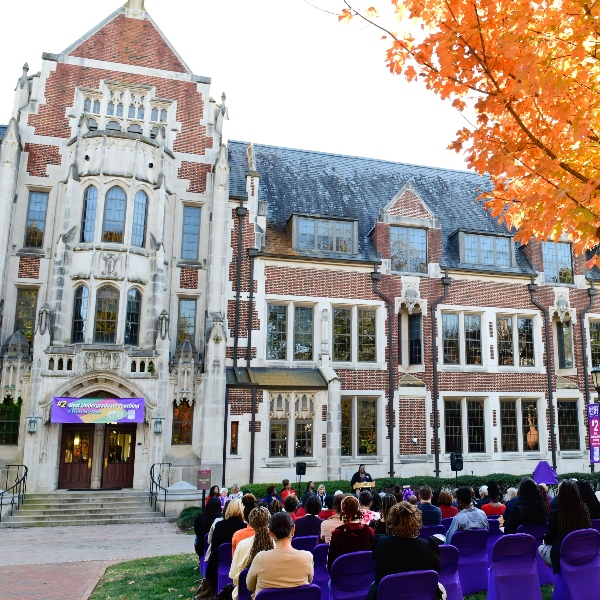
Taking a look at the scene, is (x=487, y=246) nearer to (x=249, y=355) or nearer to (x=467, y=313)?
(x=467, y=313)

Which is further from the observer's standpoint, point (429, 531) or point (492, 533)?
point (492, 533)

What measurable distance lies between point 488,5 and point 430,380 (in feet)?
61.2

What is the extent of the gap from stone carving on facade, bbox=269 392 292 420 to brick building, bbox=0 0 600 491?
54mm

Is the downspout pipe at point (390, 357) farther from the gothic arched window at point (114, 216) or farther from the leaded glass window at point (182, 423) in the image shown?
the gothic arched window at point (114, 216)

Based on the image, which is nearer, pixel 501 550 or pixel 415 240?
pixel 501 550

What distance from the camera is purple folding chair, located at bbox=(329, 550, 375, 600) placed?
6074 mm

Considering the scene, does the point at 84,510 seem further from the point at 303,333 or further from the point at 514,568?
the point at 514,568

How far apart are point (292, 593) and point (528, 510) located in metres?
4.28

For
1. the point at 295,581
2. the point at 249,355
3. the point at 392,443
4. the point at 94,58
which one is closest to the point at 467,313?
the point at 392,443

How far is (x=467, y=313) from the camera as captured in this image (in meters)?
25.2

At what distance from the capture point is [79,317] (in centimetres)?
2059

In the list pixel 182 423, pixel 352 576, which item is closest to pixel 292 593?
pixel 352 576

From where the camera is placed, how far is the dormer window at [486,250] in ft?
85.3

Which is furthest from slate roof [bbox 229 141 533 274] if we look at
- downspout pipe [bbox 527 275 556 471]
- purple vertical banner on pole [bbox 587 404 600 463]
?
purple vertical banner on pole [bbox 587 404 600 463]
